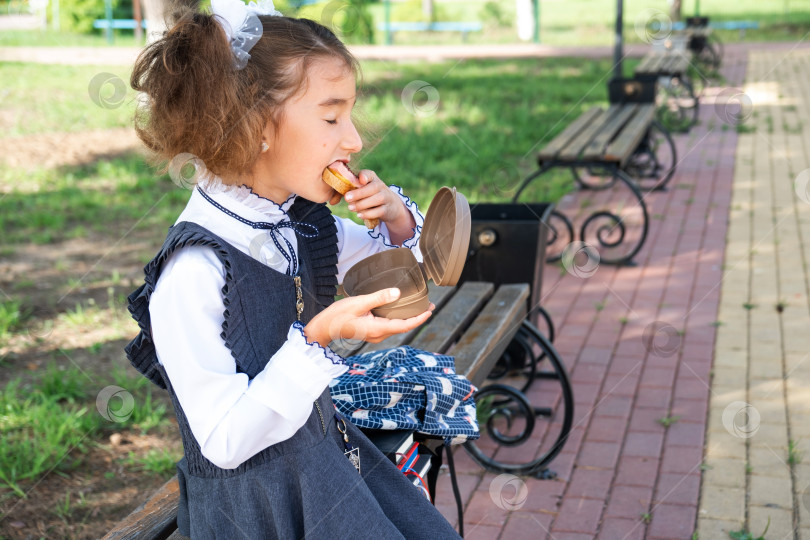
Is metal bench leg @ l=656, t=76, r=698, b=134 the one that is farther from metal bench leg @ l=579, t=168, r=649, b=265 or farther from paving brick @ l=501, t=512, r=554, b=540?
paving brick @ l=501, t=512, r=554, b=540

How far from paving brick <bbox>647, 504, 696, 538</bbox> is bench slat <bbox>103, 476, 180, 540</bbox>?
62.3 inches

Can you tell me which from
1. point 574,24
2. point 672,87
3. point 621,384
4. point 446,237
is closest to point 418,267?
point 446,237

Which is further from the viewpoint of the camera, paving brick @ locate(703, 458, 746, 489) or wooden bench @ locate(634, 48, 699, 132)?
wooden bench @ locate(634, 48, 699, 132)

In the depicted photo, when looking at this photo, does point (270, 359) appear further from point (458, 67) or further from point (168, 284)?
point (458, 67)

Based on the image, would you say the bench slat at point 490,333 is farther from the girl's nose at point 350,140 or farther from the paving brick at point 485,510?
the girl's nose at point 350,140

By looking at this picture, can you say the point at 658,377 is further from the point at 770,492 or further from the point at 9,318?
the point at 9,318

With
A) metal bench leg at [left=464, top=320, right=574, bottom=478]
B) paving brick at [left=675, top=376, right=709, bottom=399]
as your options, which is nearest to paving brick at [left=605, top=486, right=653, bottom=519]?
metal bench leg at [left=464, top=320, right=574, bottom=478]

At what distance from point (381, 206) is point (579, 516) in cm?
159

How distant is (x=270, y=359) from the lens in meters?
1.48

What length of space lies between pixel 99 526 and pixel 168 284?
176 centimetres

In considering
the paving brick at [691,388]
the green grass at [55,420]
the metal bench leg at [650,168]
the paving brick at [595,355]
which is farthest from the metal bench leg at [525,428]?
the metal bench leg at [650,168]

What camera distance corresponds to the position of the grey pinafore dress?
150 centimetres

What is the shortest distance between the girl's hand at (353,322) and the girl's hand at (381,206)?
25cm

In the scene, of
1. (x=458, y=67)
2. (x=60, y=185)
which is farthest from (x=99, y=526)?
(x=458, y=67)
